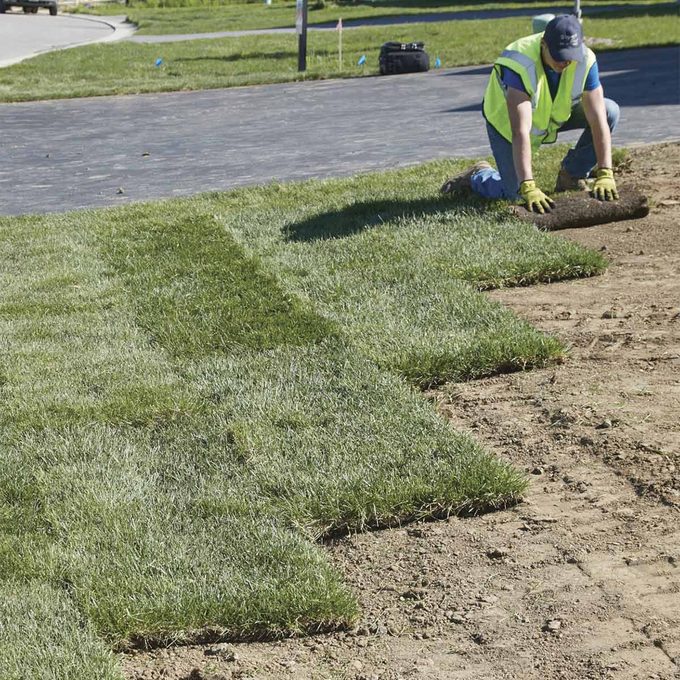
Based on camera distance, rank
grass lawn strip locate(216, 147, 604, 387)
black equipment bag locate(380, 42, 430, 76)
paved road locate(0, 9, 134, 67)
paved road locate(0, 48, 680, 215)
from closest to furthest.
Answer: grass lawn strip locate(216, 147, 604, 387)
paved road locate(0, 48, 680, 215)
black equipment bag locate(380, 42, 430, 76)
paved road locate(0, 9, 134, 67)

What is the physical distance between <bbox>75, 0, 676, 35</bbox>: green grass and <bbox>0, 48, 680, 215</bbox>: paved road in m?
13.5

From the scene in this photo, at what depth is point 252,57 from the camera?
22.6m

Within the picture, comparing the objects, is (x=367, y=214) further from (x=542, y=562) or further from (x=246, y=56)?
(x=246, y=56)

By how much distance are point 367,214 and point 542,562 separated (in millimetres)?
4793

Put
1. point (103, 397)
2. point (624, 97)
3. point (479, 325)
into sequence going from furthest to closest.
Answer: point (624, 97)
point (479, 325)
point (103, 397)

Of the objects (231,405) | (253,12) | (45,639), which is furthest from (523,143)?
(253,12)

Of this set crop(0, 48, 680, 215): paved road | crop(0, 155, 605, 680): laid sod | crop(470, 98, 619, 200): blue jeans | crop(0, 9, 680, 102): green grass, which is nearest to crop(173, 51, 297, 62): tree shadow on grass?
crop(0, 9, 680, 102): green grass

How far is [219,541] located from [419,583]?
2.38 feet

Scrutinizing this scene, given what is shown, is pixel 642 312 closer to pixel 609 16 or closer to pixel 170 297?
pixel 170 297

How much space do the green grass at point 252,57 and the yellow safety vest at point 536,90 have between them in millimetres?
10341

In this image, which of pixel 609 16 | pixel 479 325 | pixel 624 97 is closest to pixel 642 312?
pixel 479 325

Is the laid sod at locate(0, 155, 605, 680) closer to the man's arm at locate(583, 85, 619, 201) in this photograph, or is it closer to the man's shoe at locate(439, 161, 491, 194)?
the man's shoe at locate(439, 161, 491, 194)

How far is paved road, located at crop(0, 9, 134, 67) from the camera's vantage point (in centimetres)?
2767

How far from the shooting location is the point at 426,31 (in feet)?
87.7
